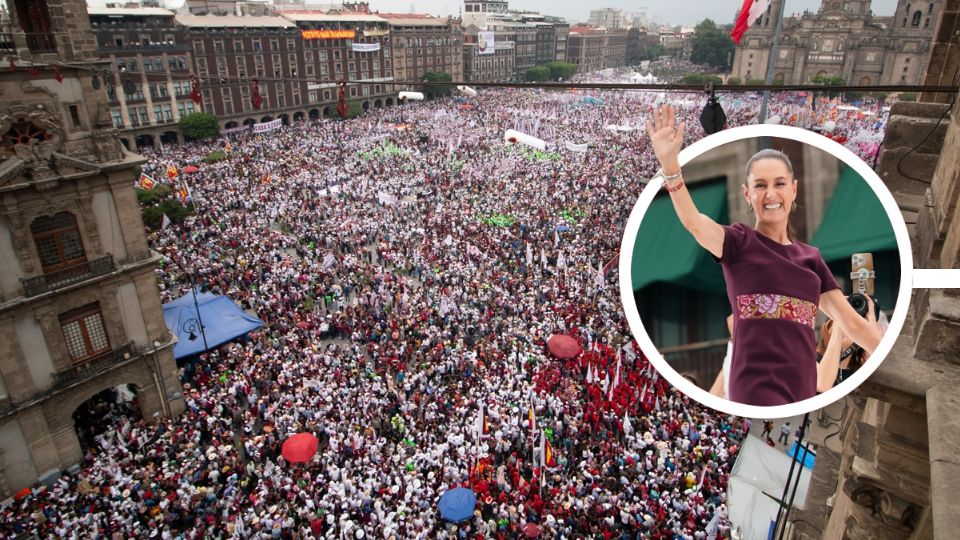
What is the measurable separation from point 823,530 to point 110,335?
58.1 ft

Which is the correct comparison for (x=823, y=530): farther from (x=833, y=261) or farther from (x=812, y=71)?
(x=812, y=71)

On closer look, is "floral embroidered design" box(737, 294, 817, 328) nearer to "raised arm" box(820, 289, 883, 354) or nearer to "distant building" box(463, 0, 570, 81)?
"raised arm" box(820, 289, 883, 354)

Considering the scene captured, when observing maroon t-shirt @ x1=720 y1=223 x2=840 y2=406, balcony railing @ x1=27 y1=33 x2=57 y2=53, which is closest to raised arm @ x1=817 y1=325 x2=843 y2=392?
maroon t-shirt @ x1=720 y1=223 x2=840 y2=406

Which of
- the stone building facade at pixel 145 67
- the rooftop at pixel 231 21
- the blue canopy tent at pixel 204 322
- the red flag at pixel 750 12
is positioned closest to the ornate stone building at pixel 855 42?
the rooftop at pixel 231 21

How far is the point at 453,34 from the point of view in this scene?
9238 cm

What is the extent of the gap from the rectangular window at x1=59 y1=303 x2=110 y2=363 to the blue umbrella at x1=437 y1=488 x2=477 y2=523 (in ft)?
35.9

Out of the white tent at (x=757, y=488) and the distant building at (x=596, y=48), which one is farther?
the distant building at (x=596, y=48)

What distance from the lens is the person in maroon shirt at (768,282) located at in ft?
10.5

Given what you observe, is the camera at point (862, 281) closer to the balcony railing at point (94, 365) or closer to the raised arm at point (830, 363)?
the raised arm at point (830, 363)

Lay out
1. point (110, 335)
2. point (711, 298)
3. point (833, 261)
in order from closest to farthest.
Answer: point (833, 261) → point (711, 298) → point (110, 335)

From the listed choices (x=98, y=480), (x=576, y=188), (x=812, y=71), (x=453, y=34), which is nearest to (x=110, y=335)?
(x=98, y=480)

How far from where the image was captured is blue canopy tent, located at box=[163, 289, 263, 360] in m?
19.5

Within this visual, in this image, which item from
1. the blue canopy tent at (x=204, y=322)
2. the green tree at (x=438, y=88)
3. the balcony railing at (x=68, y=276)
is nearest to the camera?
the balcony railing at (x=68, y=276)

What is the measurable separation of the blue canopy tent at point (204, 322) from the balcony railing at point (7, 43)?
27.6 ft
